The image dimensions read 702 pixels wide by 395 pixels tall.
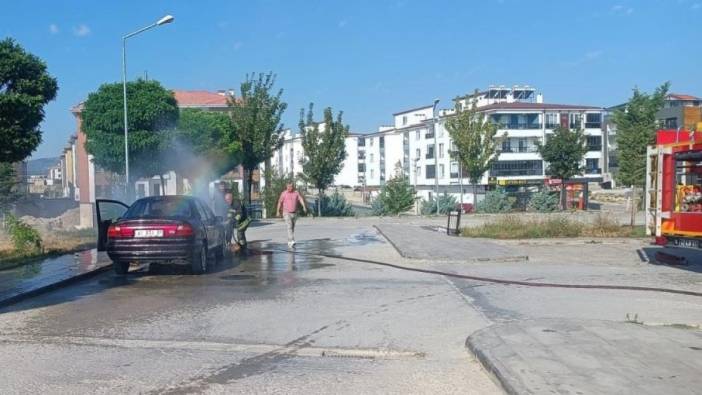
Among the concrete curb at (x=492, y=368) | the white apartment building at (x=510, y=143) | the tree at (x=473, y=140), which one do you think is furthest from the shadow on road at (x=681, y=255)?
the white apartment building at (x=510, y=143)

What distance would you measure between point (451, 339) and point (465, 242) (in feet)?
38.5

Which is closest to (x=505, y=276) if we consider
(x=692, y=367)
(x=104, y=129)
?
(x=692, y=367)

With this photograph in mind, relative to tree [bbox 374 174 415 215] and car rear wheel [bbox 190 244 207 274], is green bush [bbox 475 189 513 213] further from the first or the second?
car rear wheel [bbox 190 244 207 274]

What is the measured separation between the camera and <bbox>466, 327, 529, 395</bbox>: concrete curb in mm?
5429

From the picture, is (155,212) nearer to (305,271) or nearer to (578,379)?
(305,271)

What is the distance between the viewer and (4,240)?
1873cm

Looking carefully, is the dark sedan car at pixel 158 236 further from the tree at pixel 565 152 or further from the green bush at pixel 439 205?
the tree at pixel 565 152

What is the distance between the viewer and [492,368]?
6.09 metres

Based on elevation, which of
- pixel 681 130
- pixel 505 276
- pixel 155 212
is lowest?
pixel 505 276

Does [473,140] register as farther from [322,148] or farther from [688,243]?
[688,243]

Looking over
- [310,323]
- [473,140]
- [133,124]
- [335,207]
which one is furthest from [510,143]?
[310,323]

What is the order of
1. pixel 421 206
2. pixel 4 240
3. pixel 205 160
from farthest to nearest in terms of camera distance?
1. pixel 421 206
2. pixel 205 160
3. pixel 4 240

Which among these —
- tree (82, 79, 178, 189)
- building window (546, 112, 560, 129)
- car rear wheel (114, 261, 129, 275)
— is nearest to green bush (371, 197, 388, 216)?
tree (82, 79, 178, 189)

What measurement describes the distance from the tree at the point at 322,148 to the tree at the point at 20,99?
1046 inches
